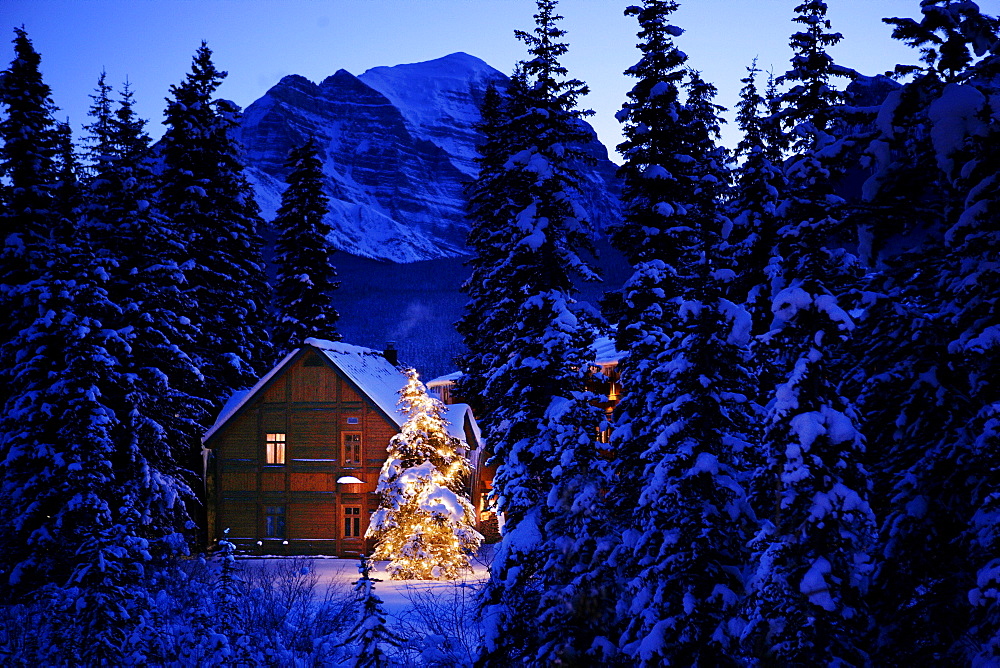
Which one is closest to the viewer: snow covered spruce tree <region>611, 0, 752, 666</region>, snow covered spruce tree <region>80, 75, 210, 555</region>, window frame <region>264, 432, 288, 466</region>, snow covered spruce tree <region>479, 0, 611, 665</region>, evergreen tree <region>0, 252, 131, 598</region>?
snow covered spruce tree <region>611, 0, 752, 666</region>

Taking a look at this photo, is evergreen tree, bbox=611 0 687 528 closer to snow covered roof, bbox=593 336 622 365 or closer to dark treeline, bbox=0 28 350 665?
dark treeline, bbox=0 28 350 665

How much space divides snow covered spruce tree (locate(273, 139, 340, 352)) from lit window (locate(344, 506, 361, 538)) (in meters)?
9.39

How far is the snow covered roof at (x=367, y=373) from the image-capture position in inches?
1473

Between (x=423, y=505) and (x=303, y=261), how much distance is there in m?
17.7

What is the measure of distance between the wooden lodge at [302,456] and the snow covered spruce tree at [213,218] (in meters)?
2.57

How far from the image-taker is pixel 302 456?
38.0m

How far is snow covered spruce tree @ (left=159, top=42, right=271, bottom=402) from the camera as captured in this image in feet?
123

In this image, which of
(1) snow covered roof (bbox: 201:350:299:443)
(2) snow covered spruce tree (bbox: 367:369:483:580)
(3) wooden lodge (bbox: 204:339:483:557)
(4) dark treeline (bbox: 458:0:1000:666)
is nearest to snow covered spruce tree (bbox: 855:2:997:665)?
(4) dark treeline (bbox: 458:0:1000:666)

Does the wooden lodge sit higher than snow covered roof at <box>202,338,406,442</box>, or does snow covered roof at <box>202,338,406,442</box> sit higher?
snow covered roof at <box>202,338,406,442</box>

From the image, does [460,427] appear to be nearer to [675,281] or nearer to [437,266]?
[675,281]

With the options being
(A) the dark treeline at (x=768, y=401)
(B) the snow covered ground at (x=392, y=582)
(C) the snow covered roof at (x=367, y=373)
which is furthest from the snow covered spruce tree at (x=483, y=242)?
(A) the dark treeline at (x=768, y=401)

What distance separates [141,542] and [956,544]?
1662 centimetres

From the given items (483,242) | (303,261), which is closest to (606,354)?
(483,242)

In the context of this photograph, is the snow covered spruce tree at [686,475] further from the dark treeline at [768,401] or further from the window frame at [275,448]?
the window frame at [275,448]
